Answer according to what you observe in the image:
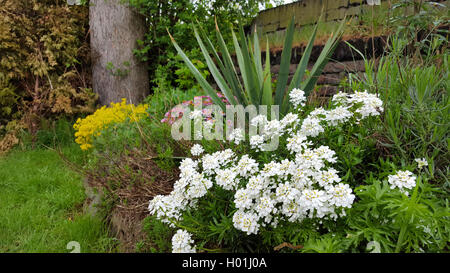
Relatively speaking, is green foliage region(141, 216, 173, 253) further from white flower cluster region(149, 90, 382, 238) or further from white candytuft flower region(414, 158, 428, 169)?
white candytuft flower region(414, 158, 428, 169)

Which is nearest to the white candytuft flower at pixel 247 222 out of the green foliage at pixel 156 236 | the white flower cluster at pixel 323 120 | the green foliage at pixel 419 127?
the white flower cluster at pixel 323 120

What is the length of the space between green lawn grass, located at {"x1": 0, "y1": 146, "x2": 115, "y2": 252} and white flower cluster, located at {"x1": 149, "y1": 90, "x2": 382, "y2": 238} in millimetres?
990

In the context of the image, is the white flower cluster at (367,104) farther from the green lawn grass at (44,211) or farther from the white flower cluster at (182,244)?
the green lawn grass at (44,211)

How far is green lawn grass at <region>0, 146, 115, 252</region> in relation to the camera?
2.25m

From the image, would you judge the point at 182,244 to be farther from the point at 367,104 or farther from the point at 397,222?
the point at 367,104

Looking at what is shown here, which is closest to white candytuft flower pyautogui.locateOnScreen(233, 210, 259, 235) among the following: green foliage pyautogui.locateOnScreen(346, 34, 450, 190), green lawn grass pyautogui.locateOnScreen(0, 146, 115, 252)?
green foliage pyautogui.locateOnScreen(346, 34, 450, 190)

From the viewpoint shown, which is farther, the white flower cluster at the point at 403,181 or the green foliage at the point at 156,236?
the green foliage at the point at 156,236

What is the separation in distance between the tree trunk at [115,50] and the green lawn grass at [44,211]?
5.07 feet

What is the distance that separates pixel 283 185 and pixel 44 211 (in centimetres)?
231

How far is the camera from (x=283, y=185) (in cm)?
132

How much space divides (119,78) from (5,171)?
2125 mm

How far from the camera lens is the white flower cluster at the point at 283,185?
1.25 meters
